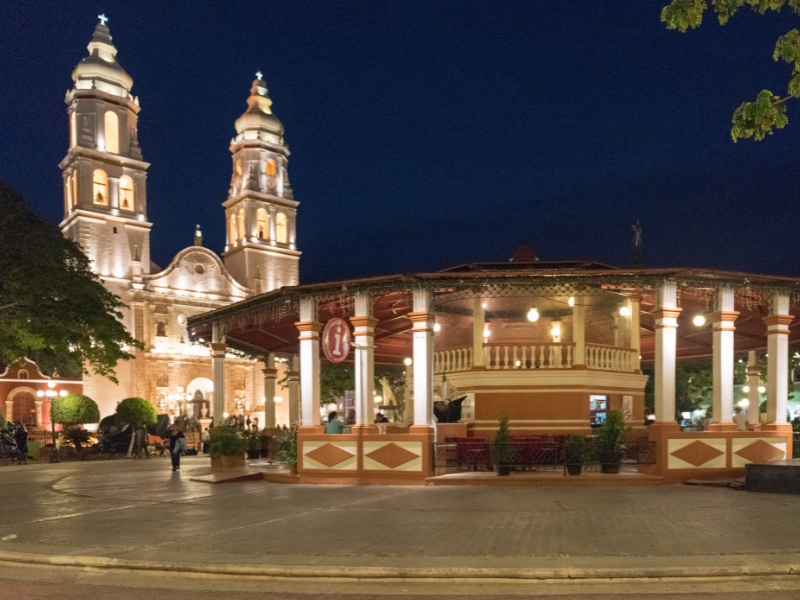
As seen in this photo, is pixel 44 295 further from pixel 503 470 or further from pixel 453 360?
pixel 503 470

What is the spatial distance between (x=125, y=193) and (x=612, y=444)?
2042 inches

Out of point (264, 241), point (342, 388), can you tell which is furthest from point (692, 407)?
point (264, 241)

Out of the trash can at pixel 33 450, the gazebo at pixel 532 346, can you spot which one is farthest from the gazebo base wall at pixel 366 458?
the trash can at pixel 33 450

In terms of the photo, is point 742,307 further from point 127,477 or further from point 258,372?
point 258,372

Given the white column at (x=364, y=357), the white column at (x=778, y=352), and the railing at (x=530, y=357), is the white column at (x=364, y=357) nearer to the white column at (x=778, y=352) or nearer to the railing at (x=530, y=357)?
the railing at (x=530, y=357)

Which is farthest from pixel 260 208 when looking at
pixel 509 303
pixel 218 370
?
pixel 509 303

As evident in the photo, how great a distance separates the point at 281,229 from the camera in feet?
226

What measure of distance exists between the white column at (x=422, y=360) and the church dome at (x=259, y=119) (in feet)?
186

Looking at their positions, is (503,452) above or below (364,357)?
below

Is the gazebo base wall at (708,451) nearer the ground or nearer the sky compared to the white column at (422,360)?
nearer the ground

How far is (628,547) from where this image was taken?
8.20 metres

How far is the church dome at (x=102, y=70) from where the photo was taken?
56.9m

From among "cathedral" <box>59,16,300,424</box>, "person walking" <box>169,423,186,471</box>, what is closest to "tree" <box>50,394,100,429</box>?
"cathedral" <box>59,16,300,424</box>

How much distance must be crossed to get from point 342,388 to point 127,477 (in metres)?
26.3
